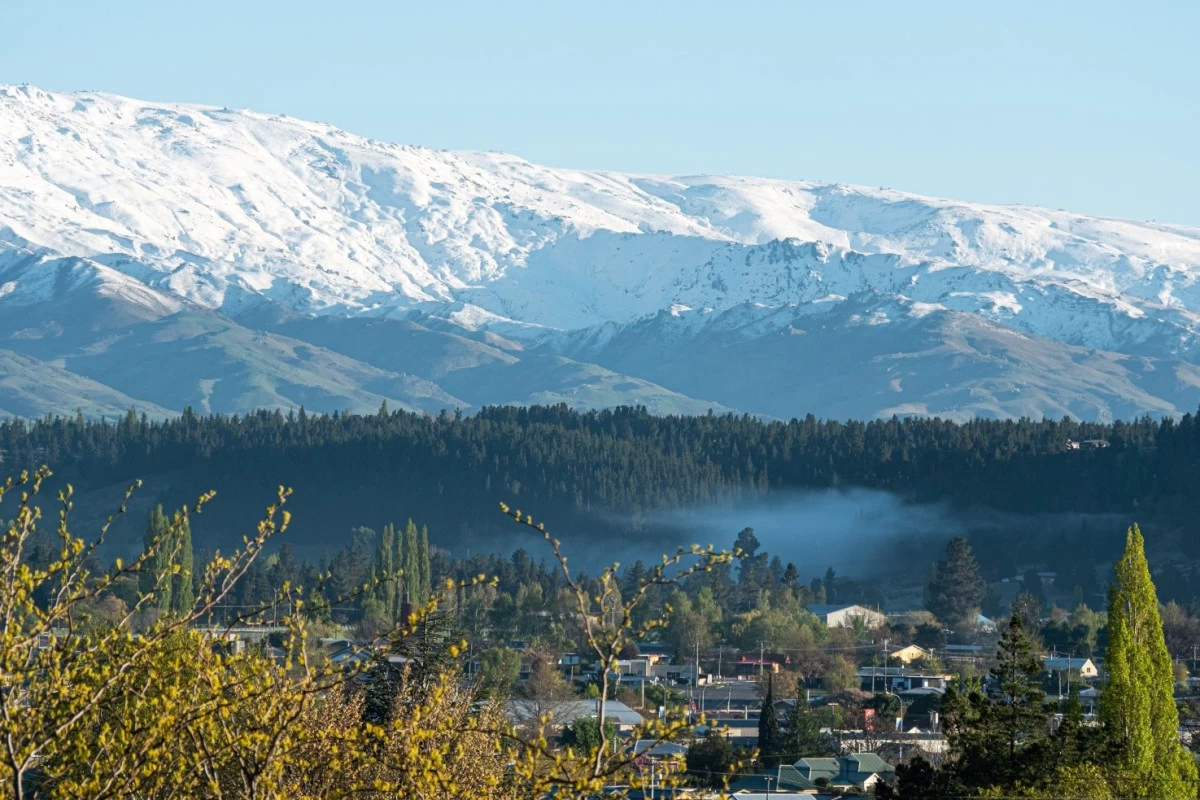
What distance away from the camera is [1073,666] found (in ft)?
500

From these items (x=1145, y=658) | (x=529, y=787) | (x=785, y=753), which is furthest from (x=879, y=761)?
(x=529, y=787)

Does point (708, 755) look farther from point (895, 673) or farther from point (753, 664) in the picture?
point (753, 664)

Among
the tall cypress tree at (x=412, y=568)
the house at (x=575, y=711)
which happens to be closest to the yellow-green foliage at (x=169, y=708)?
the house at (x=575, y=711)

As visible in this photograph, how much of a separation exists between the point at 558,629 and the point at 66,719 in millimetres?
158267

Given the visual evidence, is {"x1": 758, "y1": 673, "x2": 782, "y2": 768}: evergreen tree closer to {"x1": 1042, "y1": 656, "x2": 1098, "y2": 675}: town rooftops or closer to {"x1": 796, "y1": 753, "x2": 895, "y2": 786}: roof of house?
{"x1": 796, "y1": 753, "x2": 895, "y2": 786}: roof of house

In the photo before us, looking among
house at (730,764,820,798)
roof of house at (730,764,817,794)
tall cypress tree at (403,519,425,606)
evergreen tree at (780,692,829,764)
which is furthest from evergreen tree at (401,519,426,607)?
house at (730,764,820,798)

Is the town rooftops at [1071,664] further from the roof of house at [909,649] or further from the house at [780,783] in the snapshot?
the house at [780,783]

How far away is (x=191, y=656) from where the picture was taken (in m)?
26.0

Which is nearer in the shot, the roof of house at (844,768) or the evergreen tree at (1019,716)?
the evergreen tree at (1019,716)

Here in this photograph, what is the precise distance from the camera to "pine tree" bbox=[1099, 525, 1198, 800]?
64500mm

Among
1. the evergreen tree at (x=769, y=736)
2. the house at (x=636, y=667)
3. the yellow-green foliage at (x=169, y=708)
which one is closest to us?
the yellow-green foliage at (x=169, y=708)

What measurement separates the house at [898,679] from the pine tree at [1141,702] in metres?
71.7

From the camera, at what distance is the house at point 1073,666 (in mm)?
148250

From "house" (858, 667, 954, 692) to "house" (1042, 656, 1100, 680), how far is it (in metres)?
7.19
